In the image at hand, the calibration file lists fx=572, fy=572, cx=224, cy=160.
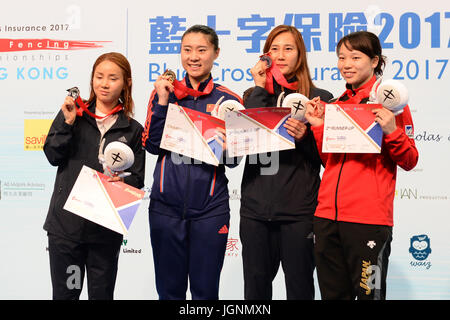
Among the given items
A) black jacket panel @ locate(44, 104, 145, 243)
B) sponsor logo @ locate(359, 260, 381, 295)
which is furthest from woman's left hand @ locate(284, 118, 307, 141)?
black jacket panel @ locate(44, 104, 145, 243)

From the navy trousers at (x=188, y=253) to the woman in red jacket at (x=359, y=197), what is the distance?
42 centimetres

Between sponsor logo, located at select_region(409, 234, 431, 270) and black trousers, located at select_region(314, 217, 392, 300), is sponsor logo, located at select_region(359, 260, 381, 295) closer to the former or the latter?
black trousers, located at select_region(314, 217, 392, 300)

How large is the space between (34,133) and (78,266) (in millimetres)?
1625

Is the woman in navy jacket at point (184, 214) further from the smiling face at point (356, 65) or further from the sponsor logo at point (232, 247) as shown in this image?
the sponsor logo at point (232, 247)

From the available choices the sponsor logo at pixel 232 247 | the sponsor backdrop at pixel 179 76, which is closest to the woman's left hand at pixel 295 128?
the sponsor backdrop at pixel 179 76

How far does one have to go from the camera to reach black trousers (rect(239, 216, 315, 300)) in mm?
2270

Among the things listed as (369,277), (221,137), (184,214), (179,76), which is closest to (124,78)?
(221,137)

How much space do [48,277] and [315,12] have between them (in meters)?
2.40

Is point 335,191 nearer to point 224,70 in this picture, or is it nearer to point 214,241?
point 214,241

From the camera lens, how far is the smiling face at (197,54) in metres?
2.44

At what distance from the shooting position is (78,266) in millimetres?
2367

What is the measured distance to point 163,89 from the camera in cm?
235

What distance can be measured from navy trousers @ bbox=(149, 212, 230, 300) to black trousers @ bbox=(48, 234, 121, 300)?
212mm

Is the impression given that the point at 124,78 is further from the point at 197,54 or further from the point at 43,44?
the point at 43,44
